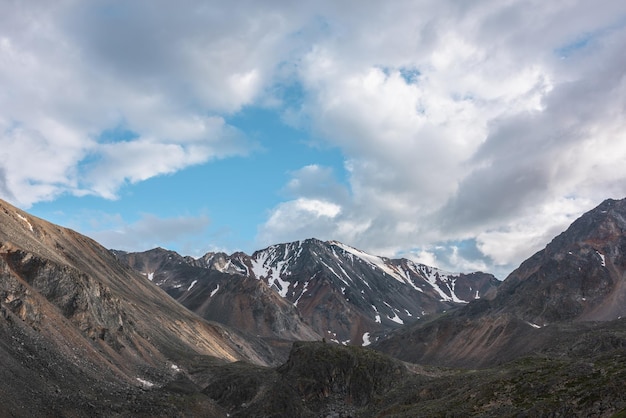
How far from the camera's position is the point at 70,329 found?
85062 millimetres

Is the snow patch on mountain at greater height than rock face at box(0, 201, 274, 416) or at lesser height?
greater

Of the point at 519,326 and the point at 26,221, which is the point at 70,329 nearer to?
the point at 26,221

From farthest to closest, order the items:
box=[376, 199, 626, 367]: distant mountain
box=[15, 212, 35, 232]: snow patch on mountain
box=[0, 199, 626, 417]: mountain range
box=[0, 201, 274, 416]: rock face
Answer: box=[376, 199, 626, 367]: distant mountain < box=[15, 212, 35, 232]: snow patch on mountain < box=[0, 201, 274, 416]: rock face < box=[0, 199, 626, 417]: mountain range

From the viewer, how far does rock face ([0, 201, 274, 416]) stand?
207 feet

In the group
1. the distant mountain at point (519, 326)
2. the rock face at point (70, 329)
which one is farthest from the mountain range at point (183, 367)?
the distant mountain at point (519, 326)

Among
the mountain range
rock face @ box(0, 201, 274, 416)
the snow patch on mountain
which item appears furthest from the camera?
the snow patch on mountain

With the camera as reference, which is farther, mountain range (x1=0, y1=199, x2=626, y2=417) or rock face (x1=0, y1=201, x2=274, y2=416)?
rock face (x1=0, y1=201, x2=274, y2=416)

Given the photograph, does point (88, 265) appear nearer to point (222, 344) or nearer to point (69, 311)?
point (69, 311)

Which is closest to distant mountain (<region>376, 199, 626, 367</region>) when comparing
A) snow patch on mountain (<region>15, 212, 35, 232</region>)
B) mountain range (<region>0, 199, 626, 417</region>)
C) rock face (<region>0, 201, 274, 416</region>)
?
mountain range (<region>0, 199, 626, 417</region>)

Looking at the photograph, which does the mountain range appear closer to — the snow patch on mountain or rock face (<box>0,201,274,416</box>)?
rock face (<box>0,201,274,416</box>)

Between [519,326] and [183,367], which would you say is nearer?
Result: [183,367]

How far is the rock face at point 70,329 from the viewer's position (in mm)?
63000

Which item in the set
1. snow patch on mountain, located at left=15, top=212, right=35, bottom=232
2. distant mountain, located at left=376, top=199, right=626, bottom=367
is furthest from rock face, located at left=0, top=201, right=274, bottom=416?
distant mountain, located at left=376, top=199, right=626, bottom=367

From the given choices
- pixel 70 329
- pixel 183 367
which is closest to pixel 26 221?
pixel 70 329
